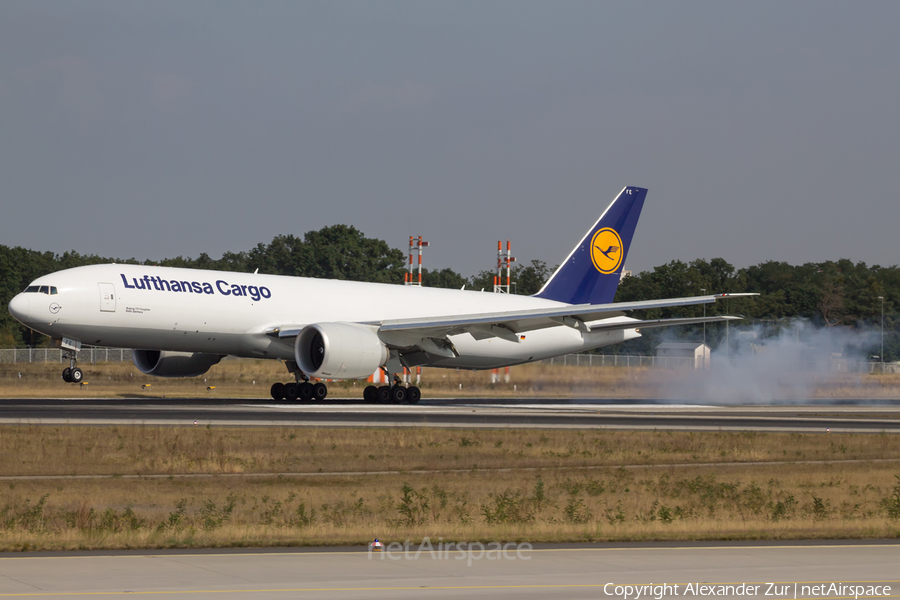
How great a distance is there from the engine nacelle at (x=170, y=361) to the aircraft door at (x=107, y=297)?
6196mm

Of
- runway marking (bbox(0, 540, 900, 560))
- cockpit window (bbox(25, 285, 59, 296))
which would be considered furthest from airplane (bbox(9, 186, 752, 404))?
runway marking (bbox(0, 540, 900, 560))

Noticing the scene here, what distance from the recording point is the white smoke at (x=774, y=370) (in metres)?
52.5

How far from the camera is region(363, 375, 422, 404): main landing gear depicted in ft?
132

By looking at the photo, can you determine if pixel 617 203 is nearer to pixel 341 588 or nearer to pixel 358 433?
pixel 358 433

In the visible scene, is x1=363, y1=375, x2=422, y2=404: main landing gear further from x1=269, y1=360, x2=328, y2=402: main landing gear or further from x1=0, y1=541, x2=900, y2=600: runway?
x1=0, y1=541, x2=900, y2=600: runway

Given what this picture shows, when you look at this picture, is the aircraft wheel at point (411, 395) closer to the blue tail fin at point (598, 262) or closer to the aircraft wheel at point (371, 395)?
the aircraft wheel at point (371, 395)

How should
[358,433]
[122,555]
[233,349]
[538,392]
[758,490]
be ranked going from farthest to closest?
[538,392] < [233,349] < [358,433] < [758,490] < [122,555]

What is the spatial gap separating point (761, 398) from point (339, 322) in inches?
967

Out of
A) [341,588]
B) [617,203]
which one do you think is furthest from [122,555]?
[617,203]

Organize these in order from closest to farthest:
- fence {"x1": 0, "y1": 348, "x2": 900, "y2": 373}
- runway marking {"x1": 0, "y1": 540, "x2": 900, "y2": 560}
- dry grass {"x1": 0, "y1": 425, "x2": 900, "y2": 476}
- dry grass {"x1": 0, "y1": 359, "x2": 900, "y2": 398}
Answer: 1. runway marking {"x1": 0, "y1": 540, "x2": 900, "y2": 560}
2. dry grass {"x1": 0, "y1": 425, "x2": 900, "y2": 476}
3. dry grass {"x1": 0, "y1": 359, "x2": 900, "y2": 398}
4. fence {"x1": 0, "y1": 348, "x2": 900, "y2": 373}

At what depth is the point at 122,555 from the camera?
11.6 m

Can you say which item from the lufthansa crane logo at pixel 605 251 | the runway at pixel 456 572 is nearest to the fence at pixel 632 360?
the lufthansa crane logo at pixel 605 251

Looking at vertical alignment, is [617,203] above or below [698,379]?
above

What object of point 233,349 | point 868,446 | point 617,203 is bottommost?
point 868,446
